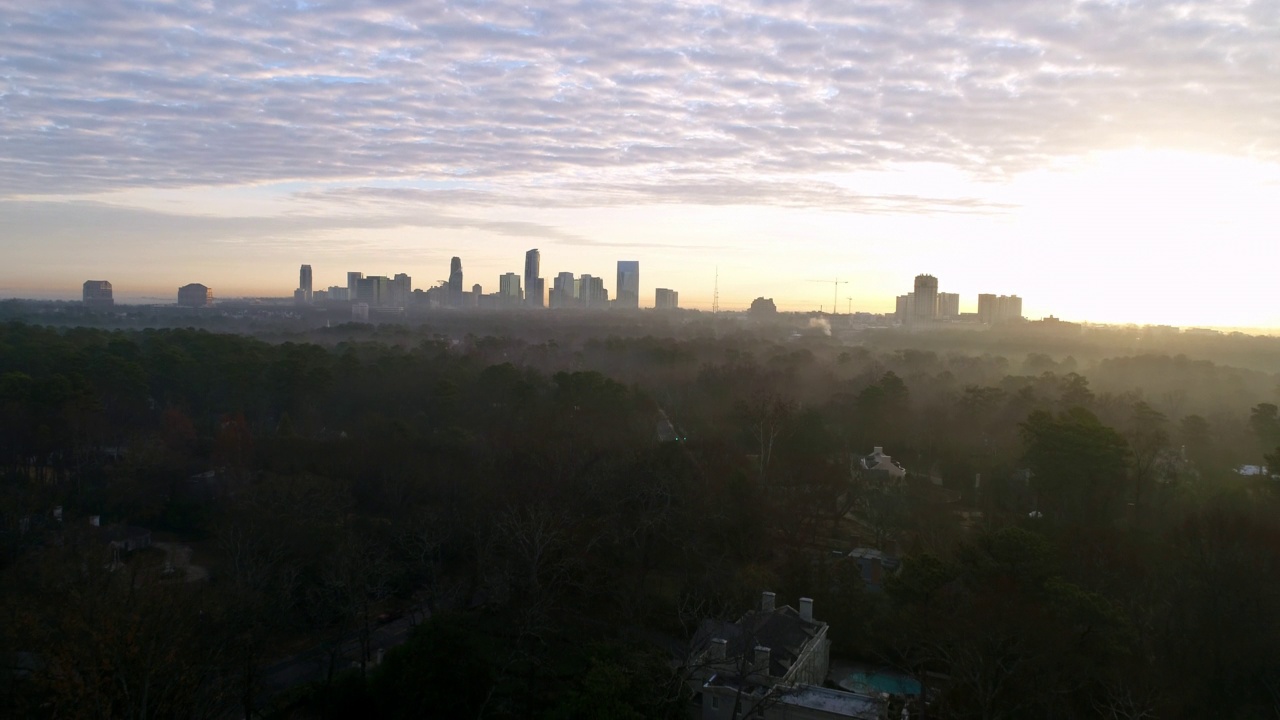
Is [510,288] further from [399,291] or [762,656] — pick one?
[762,656]

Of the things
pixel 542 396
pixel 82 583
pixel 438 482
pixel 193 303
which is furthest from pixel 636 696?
pixel 193 303

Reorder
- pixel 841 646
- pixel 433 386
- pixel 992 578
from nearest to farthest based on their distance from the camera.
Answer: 1. pixel 992 578
2. pixel 841 646
3. pixel 433 386

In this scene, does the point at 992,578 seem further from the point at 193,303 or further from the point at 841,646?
the point at 193,303

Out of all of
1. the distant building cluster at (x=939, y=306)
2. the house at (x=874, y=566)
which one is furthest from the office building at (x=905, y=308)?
the house at (x=874, y=566)

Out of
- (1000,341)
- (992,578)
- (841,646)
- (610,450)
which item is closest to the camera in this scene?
(992,578)

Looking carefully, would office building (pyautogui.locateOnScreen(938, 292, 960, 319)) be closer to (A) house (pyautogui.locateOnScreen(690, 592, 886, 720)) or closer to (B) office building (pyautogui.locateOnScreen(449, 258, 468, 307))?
(B) office building (pyautogui.locateOnScreen(449, 258, 468, 307))

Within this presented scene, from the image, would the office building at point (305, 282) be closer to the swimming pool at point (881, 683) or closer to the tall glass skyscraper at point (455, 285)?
the tall glass skyscraper at point (455, 285)
